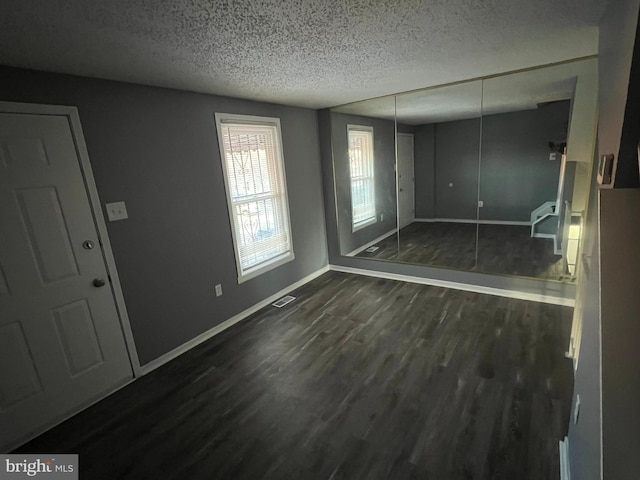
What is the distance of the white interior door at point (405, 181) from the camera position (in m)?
4.18

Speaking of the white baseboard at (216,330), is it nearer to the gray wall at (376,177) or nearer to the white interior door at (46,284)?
the white interior door at (46,284)

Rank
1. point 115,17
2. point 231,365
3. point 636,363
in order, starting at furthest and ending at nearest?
1. point 231,365
2. point 115,17
3. point 636,363

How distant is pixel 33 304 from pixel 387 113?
395 centimetres

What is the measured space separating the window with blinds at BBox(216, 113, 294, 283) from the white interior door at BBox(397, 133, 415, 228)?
168cm

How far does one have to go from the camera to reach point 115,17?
1322mm

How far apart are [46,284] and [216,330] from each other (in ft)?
4.80

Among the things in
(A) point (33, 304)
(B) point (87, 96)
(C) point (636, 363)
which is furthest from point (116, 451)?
(C) point (636, 363)

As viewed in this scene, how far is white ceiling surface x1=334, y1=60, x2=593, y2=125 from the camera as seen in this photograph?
2771 millimetres

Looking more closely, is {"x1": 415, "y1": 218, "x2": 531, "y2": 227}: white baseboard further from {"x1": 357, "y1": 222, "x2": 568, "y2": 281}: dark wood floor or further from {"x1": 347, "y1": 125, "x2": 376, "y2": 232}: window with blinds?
{"x1": 347, "y1": 125, "x2": 376, "y2": 232}: window with blinds

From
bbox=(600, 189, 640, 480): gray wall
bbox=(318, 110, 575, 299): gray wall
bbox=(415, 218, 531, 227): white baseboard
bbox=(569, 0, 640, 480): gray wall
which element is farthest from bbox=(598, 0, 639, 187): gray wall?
bbox=(415, 218, 531, 227): white baseboard

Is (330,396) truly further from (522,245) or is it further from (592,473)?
(522,245)

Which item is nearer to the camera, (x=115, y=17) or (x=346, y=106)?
(x=115, y=17)

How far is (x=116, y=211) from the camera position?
227 centimetres

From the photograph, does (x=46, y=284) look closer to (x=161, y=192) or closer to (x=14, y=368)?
(x=14, y=368)
